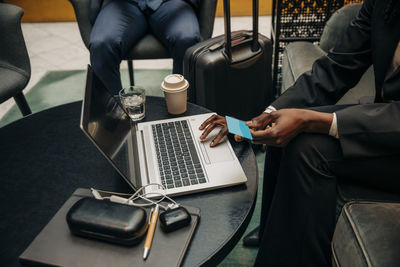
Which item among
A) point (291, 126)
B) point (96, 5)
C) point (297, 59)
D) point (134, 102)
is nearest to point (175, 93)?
point (134, 102)

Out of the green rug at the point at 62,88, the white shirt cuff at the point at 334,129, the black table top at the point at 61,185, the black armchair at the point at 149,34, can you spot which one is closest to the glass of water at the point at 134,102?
the black table top at the point at 61,185

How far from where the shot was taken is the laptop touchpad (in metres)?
0.86

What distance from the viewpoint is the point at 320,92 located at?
45.7 inches

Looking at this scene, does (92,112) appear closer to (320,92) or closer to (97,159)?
(97,159)

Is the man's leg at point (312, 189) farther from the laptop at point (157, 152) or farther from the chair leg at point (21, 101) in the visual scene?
the chair leg at point (21, 101)

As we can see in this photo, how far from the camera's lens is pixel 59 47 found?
10.1ft

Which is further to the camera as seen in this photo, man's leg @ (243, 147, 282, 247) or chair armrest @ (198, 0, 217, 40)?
chair armrest @ (198, 0, 217, 40)

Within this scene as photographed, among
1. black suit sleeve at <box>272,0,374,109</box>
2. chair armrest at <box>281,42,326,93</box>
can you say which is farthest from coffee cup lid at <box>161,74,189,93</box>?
chair armrest at <box>281,42,326,93</box>

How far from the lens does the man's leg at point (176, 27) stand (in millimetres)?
1682

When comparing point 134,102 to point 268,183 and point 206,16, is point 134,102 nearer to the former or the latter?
point 268,183

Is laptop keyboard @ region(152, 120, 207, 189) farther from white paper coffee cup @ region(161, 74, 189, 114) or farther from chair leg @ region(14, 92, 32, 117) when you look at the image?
chair leg @ region(14, 92, 32, 117)

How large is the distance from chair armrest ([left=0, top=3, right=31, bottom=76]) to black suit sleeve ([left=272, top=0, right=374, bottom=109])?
1.30 meters

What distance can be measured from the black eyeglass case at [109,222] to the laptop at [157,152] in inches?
3.8

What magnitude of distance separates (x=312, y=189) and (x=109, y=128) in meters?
0.56
